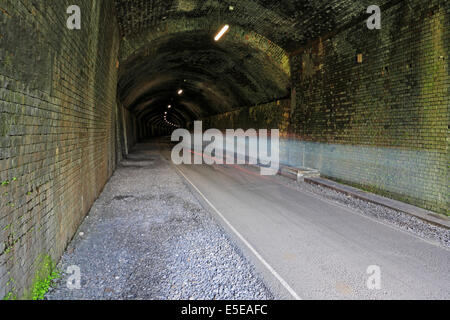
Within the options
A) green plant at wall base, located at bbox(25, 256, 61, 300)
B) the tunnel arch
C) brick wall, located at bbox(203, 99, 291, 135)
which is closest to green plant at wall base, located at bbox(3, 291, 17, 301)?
green plant at wall base, located at bbox(25, 256, 61, 300)

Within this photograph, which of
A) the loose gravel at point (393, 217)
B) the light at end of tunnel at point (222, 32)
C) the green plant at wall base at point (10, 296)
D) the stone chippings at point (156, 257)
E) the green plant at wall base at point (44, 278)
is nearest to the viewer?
the green plant at wall base at point (10, 296)

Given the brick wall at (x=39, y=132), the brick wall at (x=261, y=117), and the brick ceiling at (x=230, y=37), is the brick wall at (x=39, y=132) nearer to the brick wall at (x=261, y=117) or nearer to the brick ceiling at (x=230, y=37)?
the brick ceiling at (x=230, y=37)

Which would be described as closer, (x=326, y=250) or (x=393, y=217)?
(x=326, y=250)

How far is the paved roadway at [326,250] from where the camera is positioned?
3.57 meters

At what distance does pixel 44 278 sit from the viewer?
3443 mm

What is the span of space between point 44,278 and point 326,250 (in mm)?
3978

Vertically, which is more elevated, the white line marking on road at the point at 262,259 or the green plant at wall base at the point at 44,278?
the green plant at wall base at the point at 44,278

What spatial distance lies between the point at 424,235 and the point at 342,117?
555 centimetres

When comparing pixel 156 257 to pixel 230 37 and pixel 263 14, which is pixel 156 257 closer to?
pixel 263 14

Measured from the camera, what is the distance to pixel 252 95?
17.7 m

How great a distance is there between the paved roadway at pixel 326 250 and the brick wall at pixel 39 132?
276cm

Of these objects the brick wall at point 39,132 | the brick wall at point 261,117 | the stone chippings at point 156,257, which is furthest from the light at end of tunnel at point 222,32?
the stone chippings at point 156,257

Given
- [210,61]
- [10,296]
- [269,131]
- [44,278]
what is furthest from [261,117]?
[10,296]

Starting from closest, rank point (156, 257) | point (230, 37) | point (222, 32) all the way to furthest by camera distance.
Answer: point (156, 257) < point (222, 32) < point (230, 37)
